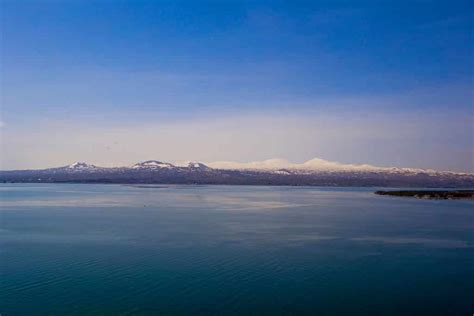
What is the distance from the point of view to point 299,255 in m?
12.6

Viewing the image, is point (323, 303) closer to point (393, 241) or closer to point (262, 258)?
point (262, 258)

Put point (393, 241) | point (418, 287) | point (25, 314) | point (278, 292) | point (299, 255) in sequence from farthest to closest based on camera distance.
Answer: point (393, 241), point (299, 255), point (418, 287), point (278, 292), point (25, 314)

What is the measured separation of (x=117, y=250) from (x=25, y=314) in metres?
5.45

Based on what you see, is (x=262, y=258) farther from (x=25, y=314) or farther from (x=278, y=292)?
(x=25, y=314)

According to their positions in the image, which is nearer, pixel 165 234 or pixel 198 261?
pixel 198 261

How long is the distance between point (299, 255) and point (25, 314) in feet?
23.9

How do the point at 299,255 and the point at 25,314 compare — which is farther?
the point at 299,255

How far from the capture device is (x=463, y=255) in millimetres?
13289

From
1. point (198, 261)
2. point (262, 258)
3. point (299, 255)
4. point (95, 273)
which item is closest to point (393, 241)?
point (299, 255)

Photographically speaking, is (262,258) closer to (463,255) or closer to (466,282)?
(466,282)

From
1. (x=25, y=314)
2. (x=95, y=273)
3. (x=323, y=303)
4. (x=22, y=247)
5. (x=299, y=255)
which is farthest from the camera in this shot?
(x=22, y=247)

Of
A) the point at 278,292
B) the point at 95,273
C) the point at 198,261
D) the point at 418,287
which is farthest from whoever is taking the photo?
the point at 198,261

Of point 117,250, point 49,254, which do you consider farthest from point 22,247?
point 117,250

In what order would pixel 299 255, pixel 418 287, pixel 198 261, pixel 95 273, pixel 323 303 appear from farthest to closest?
pixel 299 255 → pixel 198 261 → pixel 95 273 → pixel 418 287 → pixel 323 303
